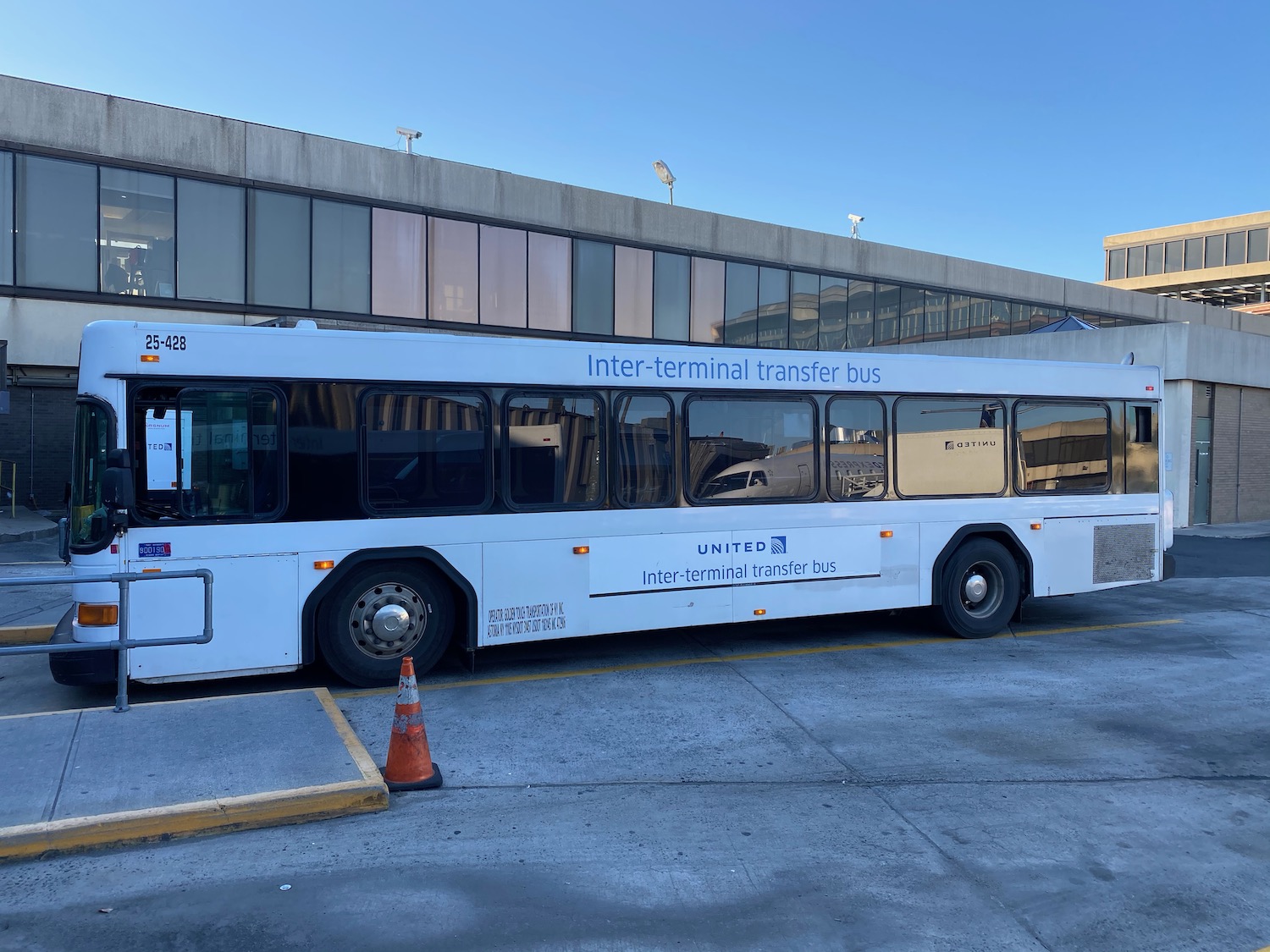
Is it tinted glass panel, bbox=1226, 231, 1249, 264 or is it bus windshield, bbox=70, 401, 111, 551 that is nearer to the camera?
bus windshield, bbox=70, 401, 111, 551

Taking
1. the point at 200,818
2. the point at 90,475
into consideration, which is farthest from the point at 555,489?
the point at 200,818

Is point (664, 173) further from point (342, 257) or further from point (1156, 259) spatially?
point (1156, 259)

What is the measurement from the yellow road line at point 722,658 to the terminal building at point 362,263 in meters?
7.99

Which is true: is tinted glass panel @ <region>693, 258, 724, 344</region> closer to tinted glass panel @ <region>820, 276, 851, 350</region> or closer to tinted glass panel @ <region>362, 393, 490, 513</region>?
tinted glass panel @ <region>820, 276, 851, 350</region>

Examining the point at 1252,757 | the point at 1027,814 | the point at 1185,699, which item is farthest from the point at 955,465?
the point at 1027,814

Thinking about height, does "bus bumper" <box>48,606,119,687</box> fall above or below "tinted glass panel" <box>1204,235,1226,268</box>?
below

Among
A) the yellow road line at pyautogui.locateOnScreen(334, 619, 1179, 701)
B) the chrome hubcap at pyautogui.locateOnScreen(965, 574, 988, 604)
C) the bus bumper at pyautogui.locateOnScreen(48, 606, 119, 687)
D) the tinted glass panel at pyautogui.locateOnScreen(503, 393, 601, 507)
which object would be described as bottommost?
A: the yellow road line at pyautogui.locateOnScreen(334, 619, 1179, 701)

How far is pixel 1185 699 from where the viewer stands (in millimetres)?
7328

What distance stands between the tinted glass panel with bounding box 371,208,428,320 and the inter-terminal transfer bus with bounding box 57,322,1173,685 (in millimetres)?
16906

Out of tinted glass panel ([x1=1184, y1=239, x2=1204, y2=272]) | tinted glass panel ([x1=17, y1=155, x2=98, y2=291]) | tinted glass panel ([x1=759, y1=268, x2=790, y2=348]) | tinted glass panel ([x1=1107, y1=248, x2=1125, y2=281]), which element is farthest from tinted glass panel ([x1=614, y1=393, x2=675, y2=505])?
tinted glass panel ([x1=1107, y1=248, x2=1125, y2=281])

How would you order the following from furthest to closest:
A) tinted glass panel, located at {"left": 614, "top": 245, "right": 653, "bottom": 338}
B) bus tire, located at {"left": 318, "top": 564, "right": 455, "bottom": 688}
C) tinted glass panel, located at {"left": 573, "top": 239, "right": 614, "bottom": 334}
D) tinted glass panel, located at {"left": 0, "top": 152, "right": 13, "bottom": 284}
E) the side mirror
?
tinted glass panel, located at {"left": 614, "top": 245, "right": 653, "bottom": 338} < tinted glass panel, located at {"left": 573, "top": 239, "right": 614, "bottom": 334} < tinted glass panel, located at {"left": 0, "top": 152, "right": 13, "bottom": 284} < bus tire, located at {"left": 318, "top": 564, "right": 455, "bottom": 688} < the side mirror

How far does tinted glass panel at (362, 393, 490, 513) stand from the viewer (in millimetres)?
7191

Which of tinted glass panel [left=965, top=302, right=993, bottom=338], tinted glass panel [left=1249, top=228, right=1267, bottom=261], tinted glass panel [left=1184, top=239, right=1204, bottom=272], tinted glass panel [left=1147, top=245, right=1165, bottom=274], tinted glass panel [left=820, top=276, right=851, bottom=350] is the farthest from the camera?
tinted glass panel [left=1147, top=245, right=1165, bottom=274]

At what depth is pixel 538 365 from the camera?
7797 mm
